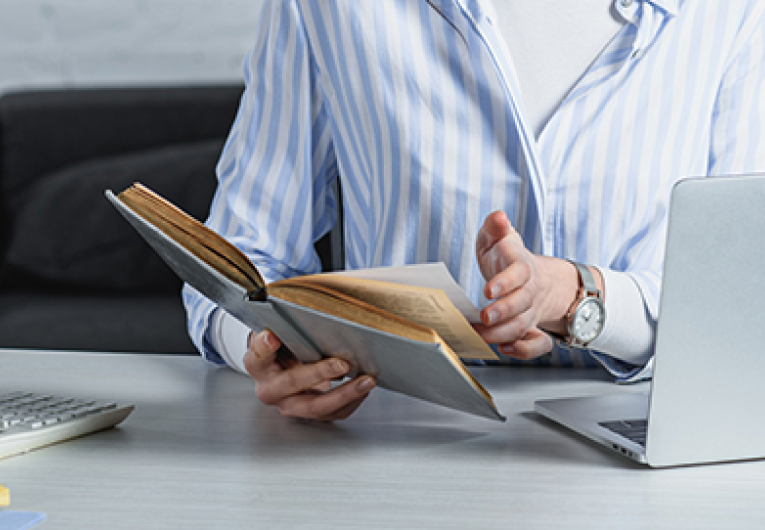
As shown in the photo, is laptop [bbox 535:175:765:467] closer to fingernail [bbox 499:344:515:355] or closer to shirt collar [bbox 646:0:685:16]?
fingernail [bbox 499:344:515:355]

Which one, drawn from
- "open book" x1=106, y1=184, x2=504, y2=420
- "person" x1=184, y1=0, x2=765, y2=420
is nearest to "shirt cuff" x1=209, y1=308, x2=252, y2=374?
"person" x1=184, y1=0, x2=765, y2=420

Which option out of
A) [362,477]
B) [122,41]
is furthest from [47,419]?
[122,41]

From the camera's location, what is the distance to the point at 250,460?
52 cm

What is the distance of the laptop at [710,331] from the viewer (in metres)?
0.42

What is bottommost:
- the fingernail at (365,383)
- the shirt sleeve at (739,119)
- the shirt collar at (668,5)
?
the fingernail at (365,383)

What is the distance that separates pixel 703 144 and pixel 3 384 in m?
0.93

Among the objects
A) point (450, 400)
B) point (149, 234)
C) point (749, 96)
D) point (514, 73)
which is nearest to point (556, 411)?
point (450, 400)

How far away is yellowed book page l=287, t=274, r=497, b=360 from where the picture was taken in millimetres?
471

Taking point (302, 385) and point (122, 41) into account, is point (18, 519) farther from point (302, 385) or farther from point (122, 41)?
point (122, 41)

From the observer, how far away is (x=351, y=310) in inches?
18.5

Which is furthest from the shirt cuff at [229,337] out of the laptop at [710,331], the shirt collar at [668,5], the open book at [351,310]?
the shirt collar at [668,5]

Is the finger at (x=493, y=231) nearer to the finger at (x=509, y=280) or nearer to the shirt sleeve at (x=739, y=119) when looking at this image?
the finger at (x=509, y=280)

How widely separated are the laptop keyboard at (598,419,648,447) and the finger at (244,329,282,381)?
0.28 m

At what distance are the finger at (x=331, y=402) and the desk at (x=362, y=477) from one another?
0.04 ft
